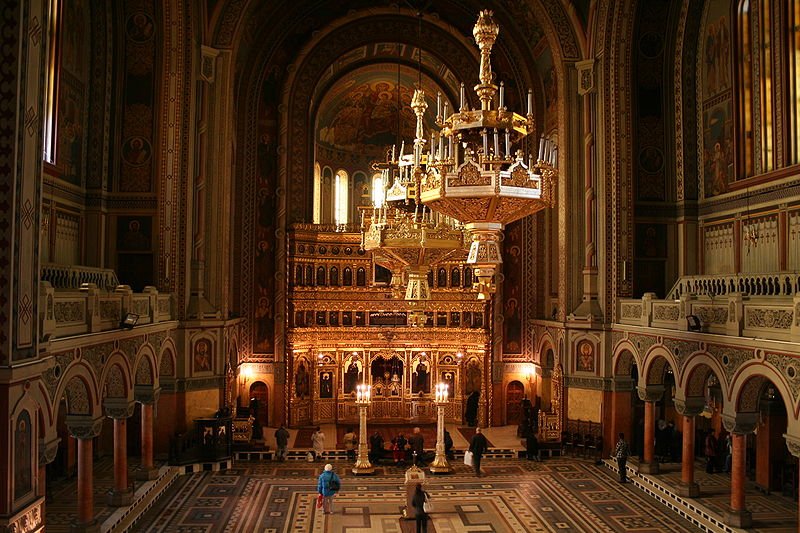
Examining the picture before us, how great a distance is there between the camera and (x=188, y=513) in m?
13.8

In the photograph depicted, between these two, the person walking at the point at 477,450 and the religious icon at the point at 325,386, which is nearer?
the person walking at the point at 477,450

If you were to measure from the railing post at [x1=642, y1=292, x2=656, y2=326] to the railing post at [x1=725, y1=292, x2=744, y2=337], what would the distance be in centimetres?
319

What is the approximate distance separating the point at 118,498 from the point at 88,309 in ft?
13.9

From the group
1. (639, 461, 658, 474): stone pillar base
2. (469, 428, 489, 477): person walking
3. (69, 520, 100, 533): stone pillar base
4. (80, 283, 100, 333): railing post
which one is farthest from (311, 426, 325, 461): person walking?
(80, 283, 100, 333): railing post

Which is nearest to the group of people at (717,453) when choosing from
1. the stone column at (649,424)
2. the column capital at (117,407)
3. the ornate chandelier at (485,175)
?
the stone column at (649,424)

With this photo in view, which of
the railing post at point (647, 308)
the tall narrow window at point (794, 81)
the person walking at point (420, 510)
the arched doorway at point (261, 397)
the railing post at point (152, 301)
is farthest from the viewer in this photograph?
the arched doorway at point (261, 397)

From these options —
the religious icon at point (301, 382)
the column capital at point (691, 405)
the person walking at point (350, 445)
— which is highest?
the column capital at point (691, 405)

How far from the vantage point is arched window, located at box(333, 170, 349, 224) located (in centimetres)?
2722

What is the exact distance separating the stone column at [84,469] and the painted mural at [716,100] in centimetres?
1424

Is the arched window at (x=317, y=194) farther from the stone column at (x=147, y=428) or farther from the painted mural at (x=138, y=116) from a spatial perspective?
the stone column at (x=147, y=428)

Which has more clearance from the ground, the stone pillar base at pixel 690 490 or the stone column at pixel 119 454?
the stone column at pixel 119 454

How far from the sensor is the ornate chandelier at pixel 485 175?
9.01 meters

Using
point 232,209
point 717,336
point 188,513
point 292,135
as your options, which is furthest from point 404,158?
point 292,135

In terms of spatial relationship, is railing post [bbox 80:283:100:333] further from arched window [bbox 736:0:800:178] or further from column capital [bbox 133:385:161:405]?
arched window [bbox 736:0:800:178]
